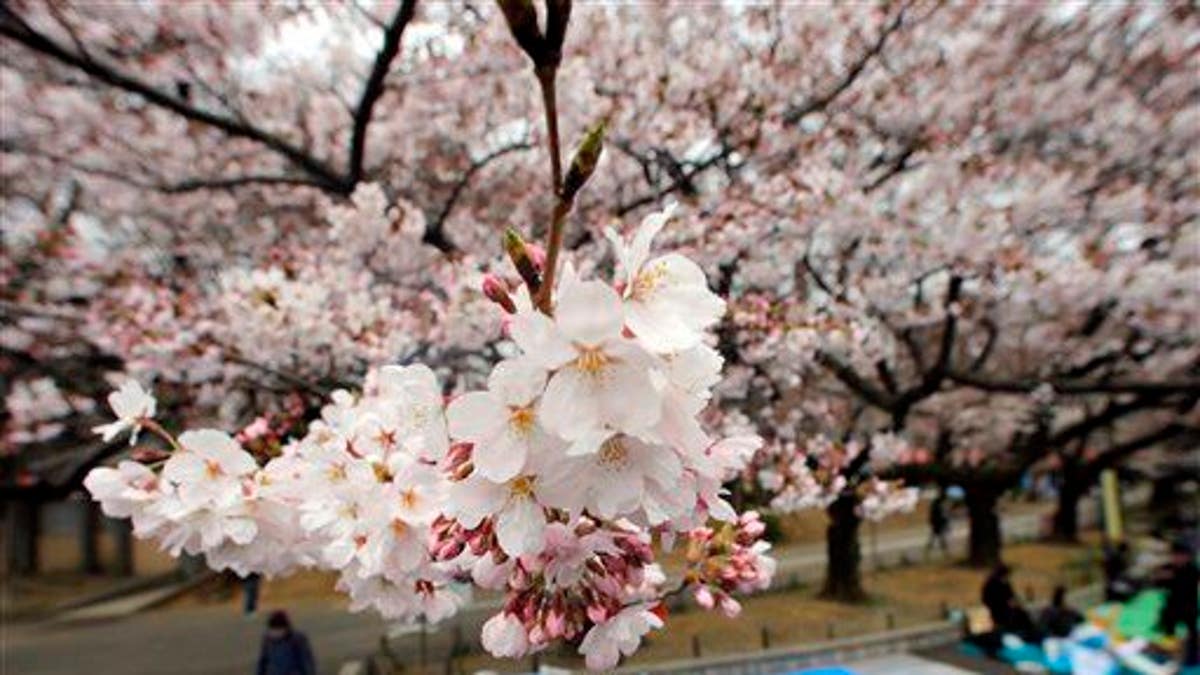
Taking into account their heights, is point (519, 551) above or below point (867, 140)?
below

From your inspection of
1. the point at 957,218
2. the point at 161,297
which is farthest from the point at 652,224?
the point at 957,218

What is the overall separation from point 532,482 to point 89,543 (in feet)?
66.0

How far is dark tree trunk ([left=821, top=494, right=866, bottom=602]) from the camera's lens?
12.3m

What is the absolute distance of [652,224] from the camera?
51.1 inches

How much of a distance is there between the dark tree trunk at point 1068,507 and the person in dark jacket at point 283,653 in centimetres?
1954

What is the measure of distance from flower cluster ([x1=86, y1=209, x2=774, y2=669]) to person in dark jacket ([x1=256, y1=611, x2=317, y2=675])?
5.65m

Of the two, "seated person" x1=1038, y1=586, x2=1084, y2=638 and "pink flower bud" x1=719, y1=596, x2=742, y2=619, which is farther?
"seated person" x1=1038, y1=586, x2=1084, y2=638

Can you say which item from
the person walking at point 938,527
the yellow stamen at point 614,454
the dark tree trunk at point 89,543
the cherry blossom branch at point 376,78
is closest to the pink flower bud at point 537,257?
the yellow stamen at point 614,454

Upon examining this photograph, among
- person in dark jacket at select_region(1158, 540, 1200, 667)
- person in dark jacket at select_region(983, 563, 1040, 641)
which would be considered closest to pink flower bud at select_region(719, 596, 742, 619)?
person in dark jacket at select_region(1158, 540, 1200, 667)

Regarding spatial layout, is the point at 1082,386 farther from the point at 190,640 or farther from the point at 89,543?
the point at 89,543

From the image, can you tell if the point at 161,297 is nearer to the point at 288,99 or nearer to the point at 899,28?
the point at 288,99

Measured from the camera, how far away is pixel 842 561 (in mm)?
12555

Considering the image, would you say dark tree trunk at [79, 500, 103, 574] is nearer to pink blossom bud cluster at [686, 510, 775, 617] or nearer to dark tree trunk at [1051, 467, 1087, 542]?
pink blossom bud cluster at [686, 510, 775, 617]

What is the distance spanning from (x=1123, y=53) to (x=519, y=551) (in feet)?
43.1
